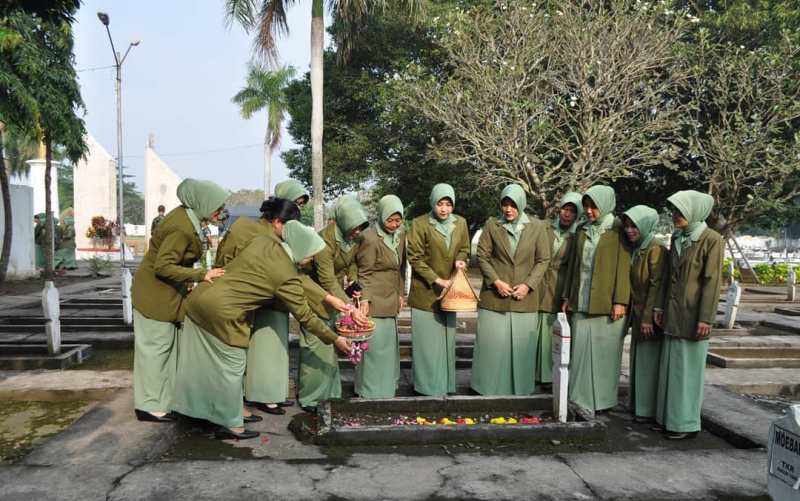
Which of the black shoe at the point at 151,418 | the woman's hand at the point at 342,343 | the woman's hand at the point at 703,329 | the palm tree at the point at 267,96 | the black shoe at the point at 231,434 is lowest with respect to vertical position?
the black shoe at the point at 231,434

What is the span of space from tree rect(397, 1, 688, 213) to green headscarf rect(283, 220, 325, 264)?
10596 mm

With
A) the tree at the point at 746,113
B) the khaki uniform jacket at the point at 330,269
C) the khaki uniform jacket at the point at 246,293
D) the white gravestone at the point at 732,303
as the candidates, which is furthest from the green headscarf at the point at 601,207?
the tree at the point at 746,113

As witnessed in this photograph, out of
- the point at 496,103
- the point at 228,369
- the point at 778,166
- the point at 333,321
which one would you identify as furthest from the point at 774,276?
the point at 228,369

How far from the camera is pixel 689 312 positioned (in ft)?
15.8

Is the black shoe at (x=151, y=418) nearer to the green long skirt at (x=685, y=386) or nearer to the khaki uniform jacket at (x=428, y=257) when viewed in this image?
the khaki uniform jacket at (x=428, y=257)

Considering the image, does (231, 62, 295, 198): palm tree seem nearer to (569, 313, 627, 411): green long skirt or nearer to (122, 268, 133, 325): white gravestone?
(122, 268, 133, 325): white gravestone

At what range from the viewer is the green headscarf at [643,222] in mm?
5188

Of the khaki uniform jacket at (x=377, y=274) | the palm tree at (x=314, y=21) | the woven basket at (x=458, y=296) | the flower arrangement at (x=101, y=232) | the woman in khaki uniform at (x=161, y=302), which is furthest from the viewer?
the flower arrangement at (x=101, y=232)

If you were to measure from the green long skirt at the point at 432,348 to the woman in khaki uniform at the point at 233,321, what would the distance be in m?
1.31

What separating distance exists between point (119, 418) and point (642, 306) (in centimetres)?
425

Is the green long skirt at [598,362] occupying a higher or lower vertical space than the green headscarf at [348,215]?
lower

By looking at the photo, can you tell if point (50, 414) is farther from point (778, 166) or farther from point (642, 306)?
point (778, 166)

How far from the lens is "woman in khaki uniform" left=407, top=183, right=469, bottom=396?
575 cm

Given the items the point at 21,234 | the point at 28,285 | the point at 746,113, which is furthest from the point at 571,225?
the point at 21,234
